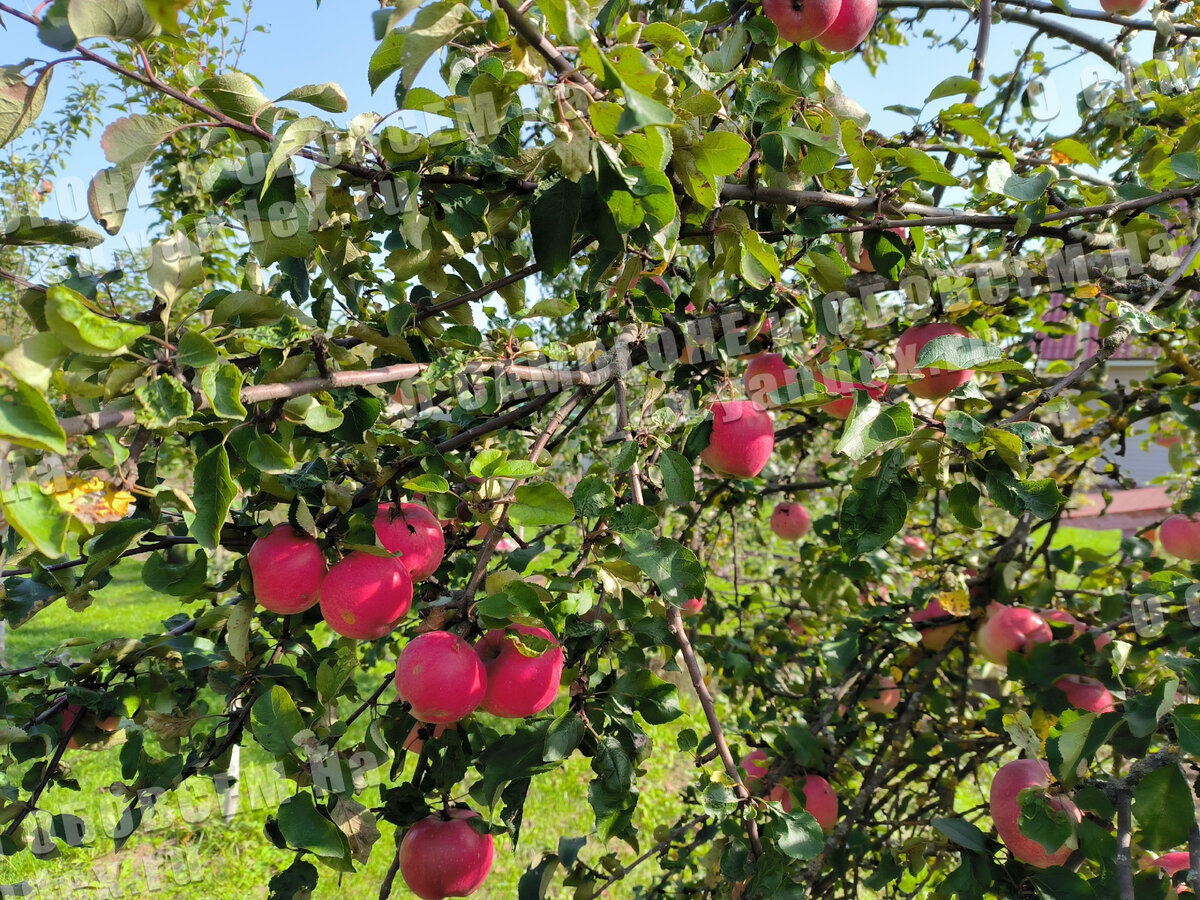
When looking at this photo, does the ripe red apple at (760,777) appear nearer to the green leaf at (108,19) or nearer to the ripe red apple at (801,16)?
the ripe red apple at (801,16)

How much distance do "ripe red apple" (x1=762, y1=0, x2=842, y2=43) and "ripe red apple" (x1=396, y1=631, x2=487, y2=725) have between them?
1104mm

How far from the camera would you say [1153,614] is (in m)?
1.53

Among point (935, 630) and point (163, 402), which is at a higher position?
point (163, 402)

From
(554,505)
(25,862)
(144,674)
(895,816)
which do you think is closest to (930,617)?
(895,816)

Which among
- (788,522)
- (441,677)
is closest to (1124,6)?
(788,522)

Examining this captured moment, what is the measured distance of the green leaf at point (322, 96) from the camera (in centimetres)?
96

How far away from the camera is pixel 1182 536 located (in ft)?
7.27

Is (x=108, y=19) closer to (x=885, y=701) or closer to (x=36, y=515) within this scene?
(x=36, y=515)

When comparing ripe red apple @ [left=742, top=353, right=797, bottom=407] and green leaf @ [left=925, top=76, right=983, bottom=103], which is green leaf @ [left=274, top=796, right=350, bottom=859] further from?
green leaf @ [left=925, top=76, right=983, bottom=103]

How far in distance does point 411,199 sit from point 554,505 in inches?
17.8

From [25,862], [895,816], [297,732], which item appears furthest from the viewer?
[25,862]

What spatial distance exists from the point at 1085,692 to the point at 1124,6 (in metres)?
1.86

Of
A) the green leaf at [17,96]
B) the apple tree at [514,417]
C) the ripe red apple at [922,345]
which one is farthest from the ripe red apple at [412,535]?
the ripe red apple at [922,345]

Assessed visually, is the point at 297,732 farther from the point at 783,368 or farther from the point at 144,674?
the point at 783,368
